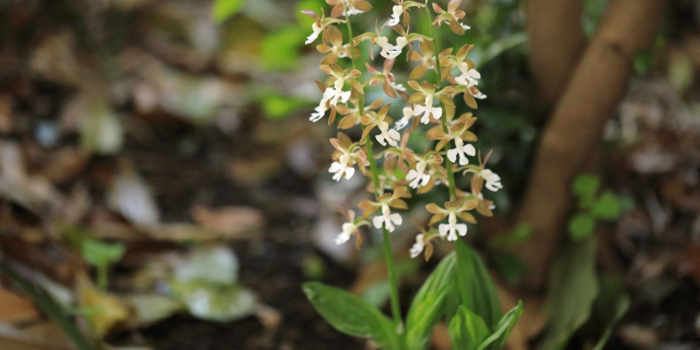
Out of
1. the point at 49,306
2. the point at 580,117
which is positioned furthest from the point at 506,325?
the point at 49,306

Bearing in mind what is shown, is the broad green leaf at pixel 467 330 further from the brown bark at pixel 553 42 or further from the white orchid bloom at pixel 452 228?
the brown bark at pixel 553 42

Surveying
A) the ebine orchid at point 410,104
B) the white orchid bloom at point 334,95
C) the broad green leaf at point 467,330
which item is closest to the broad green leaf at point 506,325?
the broad green leaf at point 467,330

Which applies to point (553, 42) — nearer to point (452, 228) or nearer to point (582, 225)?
point (582, 225)

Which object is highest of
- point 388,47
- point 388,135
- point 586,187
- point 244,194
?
point 244,194

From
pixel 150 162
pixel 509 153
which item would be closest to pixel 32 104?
pixel 150 162

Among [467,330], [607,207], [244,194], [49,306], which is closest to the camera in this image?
[467,330]

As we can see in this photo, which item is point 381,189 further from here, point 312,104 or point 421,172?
point 312,104

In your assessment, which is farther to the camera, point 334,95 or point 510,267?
point 510,267
